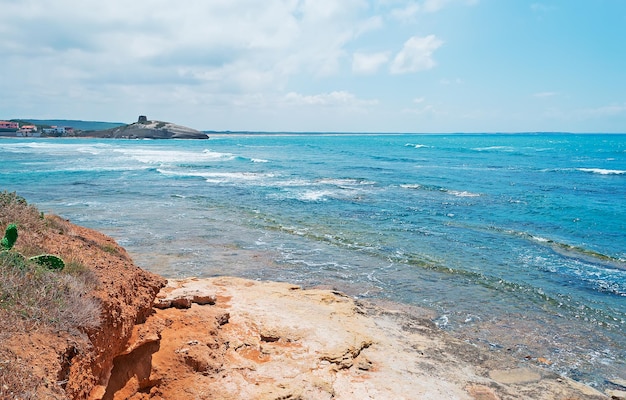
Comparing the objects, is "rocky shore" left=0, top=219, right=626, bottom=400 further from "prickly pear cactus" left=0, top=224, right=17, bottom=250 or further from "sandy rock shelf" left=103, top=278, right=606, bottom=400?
"prickly pear cactus" left=0, top=224, right=17, bottom=250

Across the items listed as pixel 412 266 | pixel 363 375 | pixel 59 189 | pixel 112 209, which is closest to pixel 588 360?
pixel 363 375

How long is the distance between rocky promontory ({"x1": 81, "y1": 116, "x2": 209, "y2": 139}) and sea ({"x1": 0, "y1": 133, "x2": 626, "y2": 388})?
101717 millimetres

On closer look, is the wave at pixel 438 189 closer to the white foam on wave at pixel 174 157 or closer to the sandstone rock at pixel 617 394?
the sandstone rock at pixel 617 394

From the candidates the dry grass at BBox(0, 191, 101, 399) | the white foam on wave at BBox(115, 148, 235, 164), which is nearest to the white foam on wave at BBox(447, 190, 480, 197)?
the dry grass at BBox(0, 191, 101, 399)

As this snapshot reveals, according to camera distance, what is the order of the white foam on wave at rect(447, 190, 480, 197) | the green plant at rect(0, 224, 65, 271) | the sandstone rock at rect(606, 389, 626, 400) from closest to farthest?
1. the green plant at rect(0, 224, 65, 271)
2. the sandstone rock at rect(606, 389, 626, 400)
3. the white foam on wave at rect(447, 190, 480, 197)

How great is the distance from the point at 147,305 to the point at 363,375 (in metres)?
3.92

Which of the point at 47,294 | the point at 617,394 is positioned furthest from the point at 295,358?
the point at 617,394

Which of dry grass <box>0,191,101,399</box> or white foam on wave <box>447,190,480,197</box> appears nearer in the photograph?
dry grass <box>0,191,101,399</box>

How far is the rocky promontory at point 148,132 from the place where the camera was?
136750 mm

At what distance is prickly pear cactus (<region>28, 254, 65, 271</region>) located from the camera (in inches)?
254

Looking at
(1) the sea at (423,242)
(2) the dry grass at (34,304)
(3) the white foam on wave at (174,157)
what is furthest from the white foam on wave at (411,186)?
(3) the white foam on wave at (174,157)

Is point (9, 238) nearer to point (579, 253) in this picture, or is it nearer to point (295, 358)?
point (295, 358)

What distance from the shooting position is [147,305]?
7582 millimetres

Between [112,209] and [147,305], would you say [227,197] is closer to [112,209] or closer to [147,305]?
[112,209]
